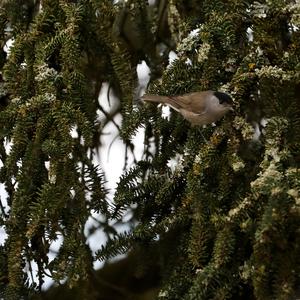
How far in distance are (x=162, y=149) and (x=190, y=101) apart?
0.14 m

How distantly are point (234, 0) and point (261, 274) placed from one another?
0.65 meters

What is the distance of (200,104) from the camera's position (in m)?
1.55

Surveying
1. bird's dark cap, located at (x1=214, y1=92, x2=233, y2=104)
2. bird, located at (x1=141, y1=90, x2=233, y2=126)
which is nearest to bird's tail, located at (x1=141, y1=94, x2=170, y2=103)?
bird, located at (x1=141, y1=90, x2=233, y2=126)

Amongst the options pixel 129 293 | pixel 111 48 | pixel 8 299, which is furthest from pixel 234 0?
pixel 129 293

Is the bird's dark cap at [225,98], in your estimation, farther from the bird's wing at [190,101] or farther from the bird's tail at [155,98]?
the bird's tail at [155,98]

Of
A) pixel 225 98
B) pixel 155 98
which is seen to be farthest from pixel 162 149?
pixel 225 98

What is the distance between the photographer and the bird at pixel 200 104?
1518 millimetres

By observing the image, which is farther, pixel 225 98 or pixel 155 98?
pixel 155 98

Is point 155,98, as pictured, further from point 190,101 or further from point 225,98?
point 225,98

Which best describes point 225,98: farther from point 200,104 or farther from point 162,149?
A: point 162,149

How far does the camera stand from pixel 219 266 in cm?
137

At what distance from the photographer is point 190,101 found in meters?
1.60

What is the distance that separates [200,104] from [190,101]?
0.19ft

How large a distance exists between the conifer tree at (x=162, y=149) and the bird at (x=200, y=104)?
0.02 metres
